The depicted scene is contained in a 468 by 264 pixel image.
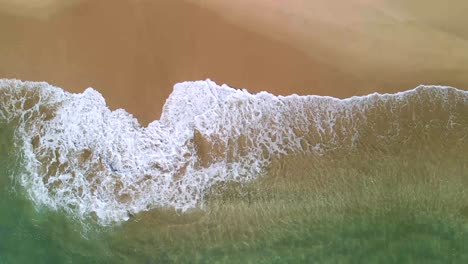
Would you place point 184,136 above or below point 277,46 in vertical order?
below

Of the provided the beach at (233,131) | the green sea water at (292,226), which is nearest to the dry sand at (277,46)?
the beach at (233,131)

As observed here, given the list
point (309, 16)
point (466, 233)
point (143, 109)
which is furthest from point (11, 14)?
point (466, 233)

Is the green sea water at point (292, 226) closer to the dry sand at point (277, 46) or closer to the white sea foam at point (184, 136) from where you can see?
the white sea foam at point (184, 136)

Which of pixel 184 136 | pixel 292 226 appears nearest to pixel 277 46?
pixel 184 136

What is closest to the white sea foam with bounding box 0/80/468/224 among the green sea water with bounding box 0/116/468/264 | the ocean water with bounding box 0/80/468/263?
the ocean water with bounding box 0/80/468/263

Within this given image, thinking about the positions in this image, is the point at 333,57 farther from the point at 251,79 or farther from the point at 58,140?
the point at 58,140

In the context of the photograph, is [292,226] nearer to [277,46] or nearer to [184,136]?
[184,136]

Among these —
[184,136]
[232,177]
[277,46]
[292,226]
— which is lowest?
[292,226]
